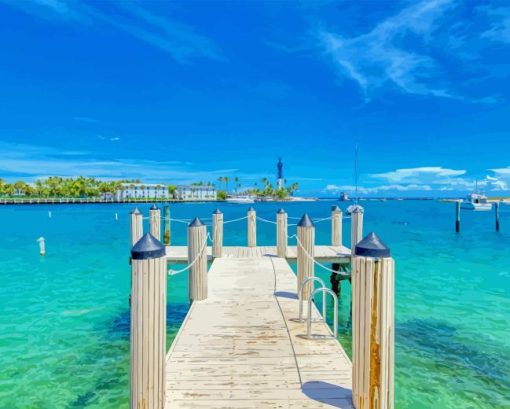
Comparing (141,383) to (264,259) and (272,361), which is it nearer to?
(272,361)

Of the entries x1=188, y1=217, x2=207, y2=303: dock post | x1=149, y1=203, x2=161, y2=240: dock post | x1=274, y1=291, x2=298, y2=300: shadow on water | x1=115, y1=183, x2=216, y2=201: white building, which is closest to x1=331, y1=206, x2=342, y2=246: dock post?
x1=274, y1=291, x2=298, y2=300: shadow on water

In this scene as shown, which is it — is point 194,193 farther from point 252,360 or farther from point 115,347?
point 252,360

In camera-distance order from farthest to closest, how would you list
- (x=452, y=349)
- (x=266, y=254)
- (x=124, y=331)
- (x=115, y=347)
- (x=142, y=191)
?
1. (x=142, y=191)
2. (x=266, y=254)
3. (x=124, y=331)
4. (x=115, y=347)
5. (x=452, y=349)

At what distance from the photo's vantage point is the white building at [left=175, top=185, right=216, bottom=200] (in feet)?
596

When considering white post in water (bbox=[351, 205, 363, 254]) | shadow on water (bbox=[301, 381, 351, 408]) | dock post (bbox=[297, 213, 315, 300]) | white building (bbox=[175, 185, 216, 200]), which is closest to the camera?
shadow on water (bbox=[301, 381, 351, 408])

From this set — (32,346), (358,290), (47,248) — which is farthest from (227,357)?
(47,248)

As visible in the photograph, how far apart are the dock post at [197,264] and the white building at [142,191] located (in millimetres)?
163443

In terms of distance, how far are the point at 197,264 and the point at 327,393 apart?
4.11 metres

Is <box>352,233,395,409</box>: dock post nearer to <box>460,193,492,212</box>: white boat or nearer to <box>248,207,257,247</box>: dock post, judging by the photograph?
<box>248,207,257,247</box>: dock post

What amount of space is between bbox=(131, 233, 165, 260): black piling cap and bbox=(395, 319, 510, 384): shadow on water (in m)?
7.16

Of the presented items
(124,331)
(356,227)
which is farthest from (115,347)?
(356,227)

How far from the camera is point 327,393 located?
3.82 metres

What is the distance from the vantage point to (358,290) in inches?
130

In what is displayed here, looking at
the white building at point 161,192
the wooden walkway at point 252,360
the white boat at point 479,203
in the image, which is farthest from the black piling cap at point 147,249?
the white building at point 161,192
